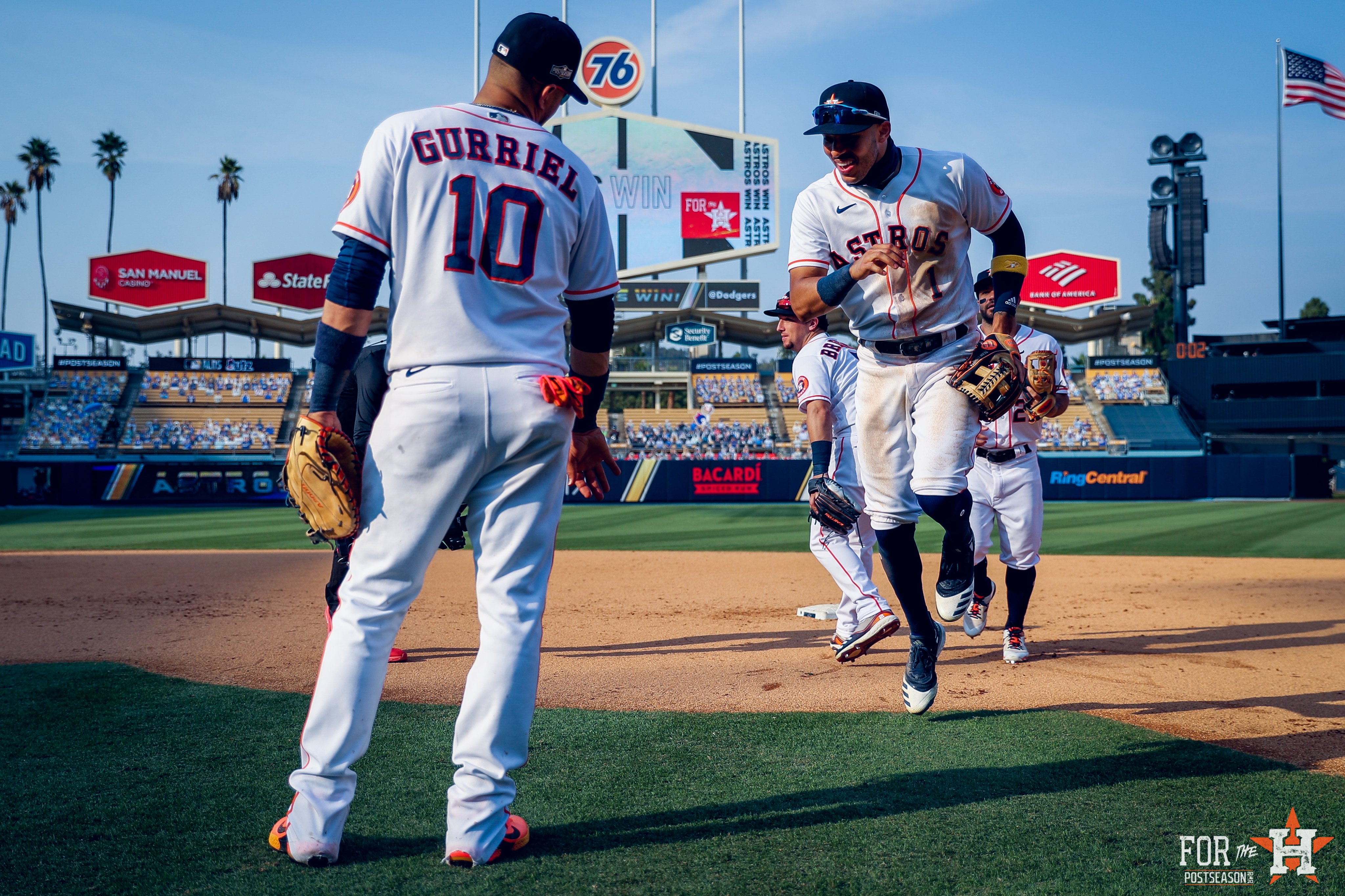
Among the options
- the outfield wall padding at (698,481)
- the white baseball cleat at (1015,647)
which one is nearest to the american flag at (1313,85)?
the outfield wall padding at (698,481)

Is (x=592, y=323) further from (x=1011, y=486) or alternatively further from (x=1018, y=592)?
(x=1011, y=486)

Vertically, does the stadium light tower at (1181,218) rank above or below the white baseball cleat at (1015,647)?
above

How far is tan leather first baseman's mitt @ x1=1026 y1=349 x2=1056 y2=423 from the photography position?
4.41 metres

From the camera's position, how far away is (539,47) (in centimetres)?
241

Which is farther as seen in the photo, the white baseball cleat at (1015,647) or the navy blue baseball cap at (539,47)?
the white baseball cleat at (1015,647)

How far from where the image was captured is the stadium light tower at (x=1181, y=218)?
37.1m

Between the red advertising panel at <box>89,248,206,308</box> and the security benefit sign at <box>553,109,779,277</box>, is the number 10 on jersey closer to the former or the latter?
the security benefit sign at <box>553,109,779,277</box>

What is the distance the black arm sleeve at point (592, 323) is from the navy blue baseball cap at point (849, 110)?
1464 mm

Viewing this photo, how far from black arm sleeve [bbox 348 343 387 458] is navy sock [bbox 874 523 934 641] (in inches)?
86.3

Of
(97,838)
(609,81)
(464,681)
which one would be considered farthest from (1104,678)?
(609,81)

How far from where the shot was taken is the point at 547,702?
4.01 meters

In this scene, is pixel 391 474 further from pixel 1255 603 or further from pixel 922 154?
pixel 1255 603

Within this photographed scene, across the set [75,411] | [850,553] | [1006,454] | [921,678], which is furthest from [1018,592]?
[75,411]

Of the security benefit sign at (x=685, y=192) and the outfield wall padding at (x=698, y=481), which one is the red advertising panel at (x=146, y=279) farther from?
the security benefit sign at (x=685, y=192)
